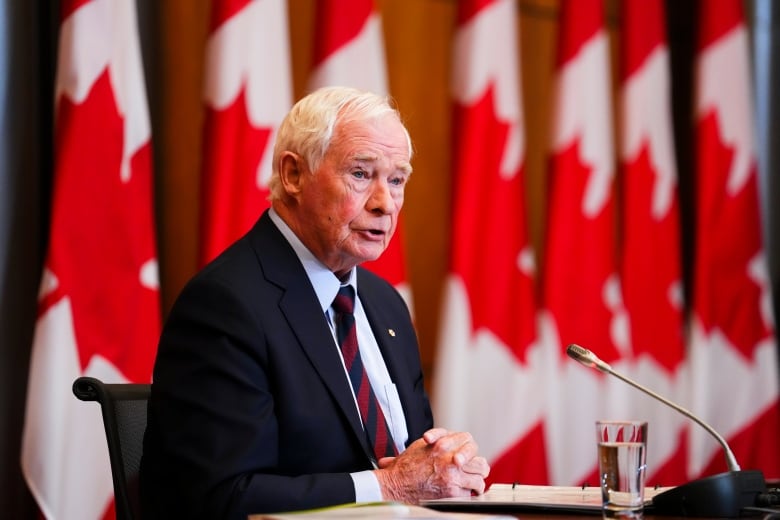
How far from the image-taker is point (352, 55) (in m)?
3.95

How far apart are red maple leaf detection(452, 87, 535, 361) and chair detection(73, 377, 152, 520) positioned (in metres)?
2.28

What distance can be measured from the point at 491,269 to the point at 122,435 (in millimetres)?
2440

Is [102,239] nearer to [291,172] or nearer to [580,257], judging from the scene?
[291,172]

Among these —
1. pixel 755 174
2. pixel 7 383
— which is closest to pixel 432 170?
pixel 755 174

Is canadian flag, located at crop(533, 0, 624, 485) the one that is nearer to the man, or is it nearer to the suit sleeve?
A: the man


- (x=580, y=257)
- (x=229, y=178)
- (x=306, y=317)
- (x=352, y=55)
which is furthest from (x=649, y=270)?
(x=306, y=317)

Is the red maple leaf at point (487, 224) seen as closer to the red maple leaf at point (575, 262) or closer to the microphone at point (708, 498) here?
the red maple leaf at point (575, 262)

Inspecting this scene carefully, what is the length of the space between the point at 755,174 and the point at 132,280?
324 cm

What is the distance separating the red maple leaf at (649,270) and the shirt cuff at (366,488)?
3084 mm

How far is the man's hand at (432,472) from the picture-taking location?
6.61ft

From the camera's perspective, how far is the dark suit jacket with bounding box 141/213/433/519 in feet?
6.40

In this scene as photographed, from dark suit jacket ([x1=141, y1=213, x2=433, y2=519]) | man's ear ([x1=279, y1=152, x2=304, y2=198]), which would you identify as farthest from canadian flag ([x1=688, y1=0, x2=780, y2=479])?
dark suit jacket ([x1=141, y1=213, x2=433, y2=519])

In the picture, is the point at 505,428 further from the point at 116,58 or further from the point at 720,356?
the point at 116,58

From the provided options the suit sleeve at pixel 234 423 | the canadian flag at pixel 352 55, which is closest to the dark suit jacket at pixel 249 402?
the suit sleeve at pixel 234 423
